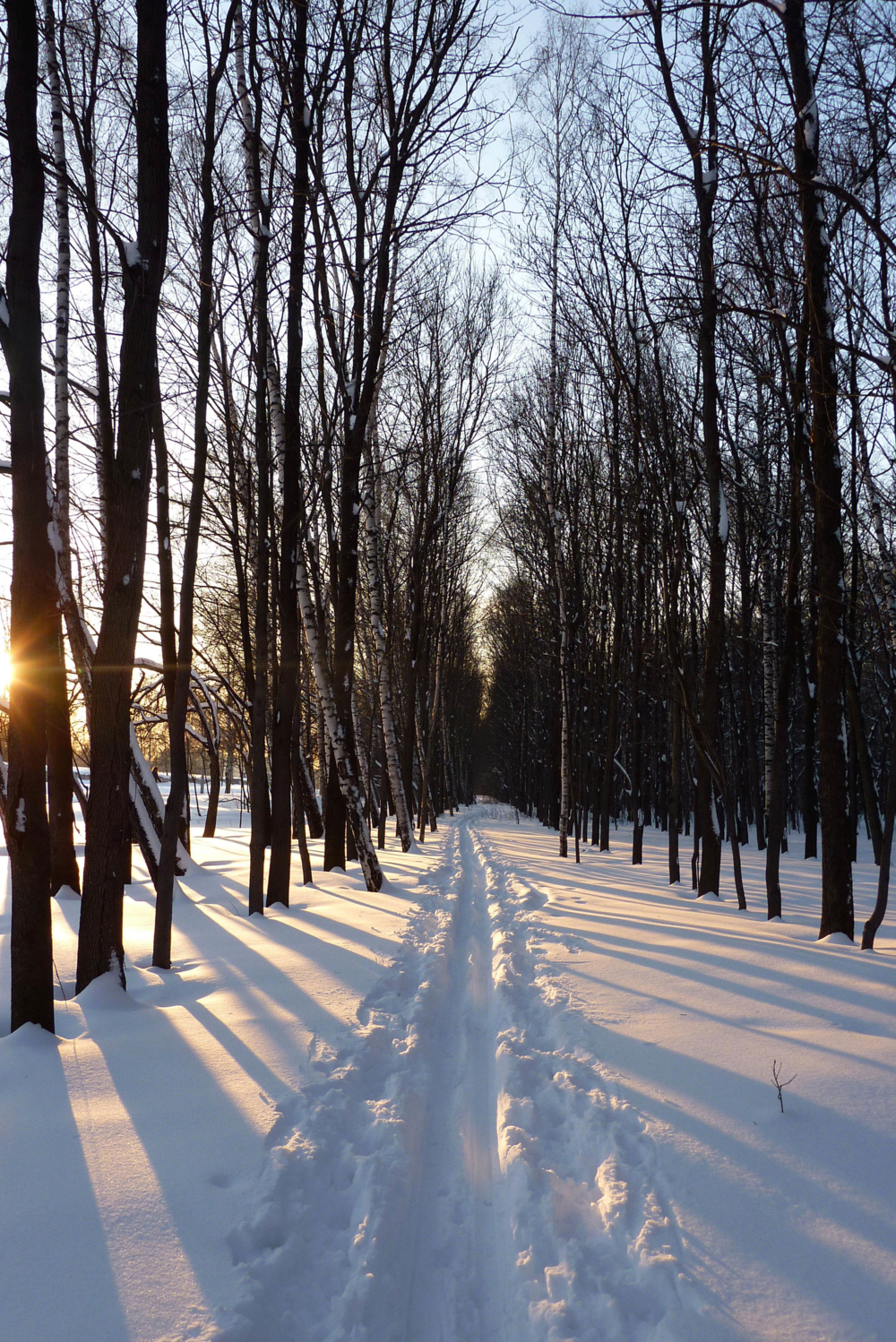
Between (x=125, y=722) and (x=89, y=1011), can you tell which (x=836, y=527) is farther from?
(x=89, y=1011)

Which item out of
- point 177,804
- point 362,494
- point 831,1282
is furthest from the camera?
point 362,494

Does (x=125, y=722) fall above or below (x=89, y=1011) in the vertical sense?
above

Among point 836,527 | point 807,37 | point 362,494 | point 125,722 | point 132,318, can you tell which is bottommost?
point 125,722

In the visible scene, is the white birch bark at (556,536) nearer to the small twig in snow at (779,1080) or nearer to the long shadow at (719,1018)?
the long shadow at (719,1018)

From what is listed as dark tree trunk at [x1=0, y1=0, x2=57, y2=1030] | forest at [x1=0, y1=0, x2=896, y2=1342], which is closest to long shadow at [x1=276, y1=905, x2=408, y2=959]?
forest at [x1=0, y1=0, x2=896, y2=1342]

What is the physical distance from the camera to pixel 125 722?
4.52m

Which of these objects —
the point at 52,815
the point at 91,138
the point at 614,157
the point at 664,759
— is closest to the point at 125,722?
the point at 52,815

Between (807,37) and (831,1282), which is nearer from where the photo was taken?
(831,1282)

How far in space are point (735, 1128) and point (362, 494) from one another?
1130 centimetres

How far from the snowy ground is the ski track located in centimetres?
1

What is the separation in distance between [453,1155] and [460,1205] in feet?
1.18

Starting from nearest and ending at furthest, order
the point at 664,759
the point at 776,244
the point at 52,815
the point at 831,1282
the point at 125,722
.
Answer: the point at 831,1282 → the point at 125,722 → the point at 776,244 → the point at 52,815 → the point at 664,759

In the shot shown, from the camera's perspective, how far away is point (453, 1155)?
3.22 m

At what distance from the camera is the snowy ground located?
2209 millimetres
